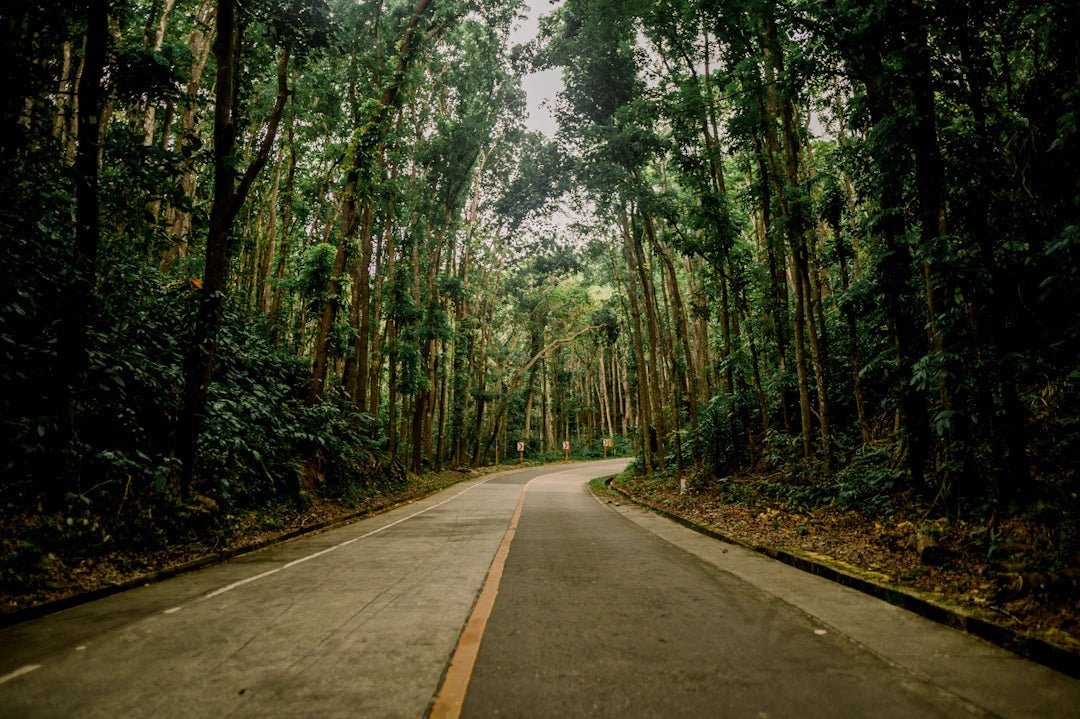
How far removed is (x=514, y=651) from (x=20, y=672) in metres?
3.13

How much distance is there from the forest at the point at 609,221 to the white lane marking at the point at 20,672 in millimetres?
2402

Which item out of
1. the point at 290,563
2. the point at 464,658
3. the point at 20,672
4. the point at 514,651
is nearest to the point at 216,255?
the point at 290,563

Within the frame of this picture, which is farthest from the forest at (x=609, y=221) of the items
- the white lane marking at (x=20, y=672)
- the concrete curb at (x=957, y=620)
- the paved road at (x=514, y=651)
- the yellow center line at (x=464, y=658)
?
the yellow center line at (x=464, y=658)

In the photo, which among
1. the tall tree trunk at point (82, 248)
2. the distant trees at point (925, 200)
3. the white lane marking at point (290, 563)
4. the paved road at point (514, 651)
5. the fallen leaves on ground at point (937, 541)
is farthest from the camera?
the tall tree trunk at point (82, 248)

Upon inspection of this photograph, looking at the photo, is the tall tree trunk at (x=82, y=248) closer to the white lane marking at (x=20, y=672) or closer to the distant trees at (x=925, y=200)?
the white lane marking at (x=20, y=672)

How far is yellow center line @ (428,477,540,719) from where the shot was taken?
2650 mm

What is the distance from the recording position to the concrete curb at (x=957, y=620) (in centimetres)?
328

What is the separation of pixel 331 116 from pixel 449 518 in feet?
43.3

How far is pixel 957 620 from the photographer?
405 cm

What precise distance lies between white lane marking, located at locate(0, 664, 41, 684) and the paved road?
19mm

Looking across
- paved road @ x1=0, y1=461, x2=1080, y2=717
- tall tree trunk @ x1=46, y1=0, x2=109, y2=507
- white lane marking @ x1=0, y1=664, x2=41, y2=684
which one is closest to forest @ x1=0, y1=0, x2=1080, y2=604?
tall tree trunk @ x1=46, y1=0, x2=109, y2=507

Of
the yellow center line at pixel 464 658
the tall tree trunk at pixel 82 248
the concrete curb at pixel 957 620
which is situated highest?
the tall tree trunk at pixel 82 248

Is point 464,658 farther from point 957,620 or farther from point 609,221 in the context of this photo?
point 609,221

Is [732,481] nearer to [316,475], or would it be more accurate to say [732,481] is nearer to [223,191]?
[316,475]
